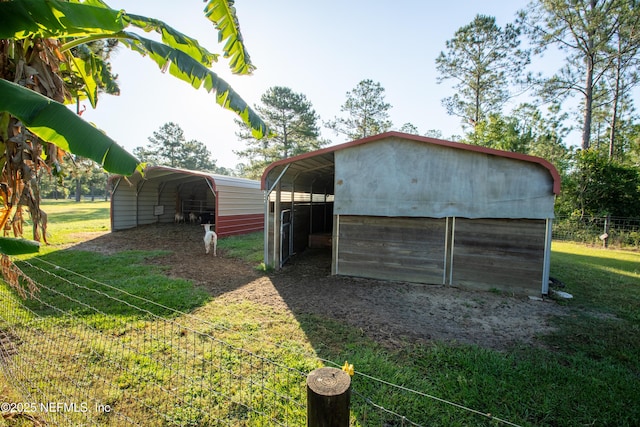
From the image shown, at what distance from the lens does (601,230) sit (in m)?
14.7

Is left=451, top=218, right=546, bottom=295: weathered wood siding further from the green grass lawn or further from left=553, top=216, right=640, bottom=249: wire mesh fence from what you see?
left=553, top=216, right=640, bottom=249: wire mesh fence

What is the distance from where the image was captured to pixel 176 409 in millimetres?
2746

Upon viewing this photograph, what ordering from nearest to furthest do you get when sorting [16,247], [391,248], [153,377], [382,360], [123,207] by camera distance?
[16,247]
[153,377]
[382,360]
[391,248]
[123,207]

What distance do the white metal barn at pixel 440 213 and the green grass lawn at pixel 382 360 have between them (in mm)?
1502

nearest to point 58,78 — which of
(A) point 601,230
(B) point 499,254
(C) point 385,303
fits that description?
(C) point 385,303

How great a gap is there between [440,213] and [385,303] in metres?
2.65

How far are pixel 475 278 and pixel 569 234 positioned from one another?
14.0 m

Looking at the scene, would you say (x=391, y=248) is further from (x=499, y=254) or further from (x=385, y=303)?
(x=499, y=254)

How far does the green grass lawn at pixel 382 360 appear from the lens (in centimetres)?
279

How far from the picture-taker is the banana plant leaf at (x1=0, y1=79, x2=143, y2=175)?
2.13m

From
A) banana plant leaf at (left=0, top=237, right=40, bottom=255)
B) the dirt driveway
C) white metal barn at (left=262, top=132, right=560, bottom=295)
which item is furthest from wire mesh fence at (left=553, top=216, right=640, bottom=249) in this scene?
banana plant leaf at (left=0, top=237, right=40, bottom=255)

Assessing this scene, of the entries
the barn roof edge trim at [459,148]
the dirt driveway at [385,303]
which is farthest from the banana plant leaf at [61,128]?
the barn roof edge trim at [459,148]

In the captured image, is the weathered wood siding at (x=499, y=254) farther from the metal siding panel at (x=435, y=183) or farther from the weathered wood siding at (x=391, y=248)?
the weathered wood siding at (x=391, y=248)

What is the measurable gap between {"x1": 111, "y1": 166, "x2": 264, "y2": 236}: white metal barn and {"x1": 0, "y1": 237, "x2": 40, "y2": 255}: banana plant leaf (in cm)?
960
